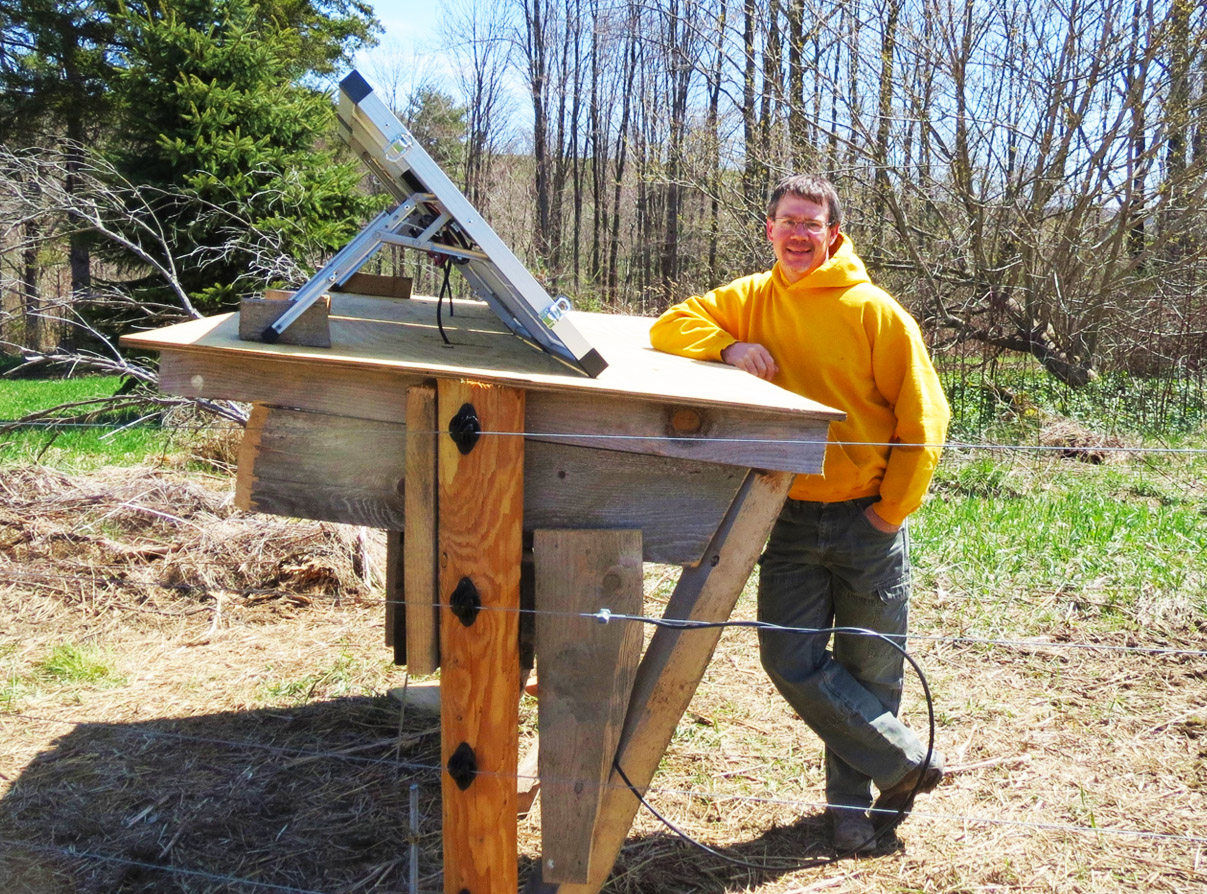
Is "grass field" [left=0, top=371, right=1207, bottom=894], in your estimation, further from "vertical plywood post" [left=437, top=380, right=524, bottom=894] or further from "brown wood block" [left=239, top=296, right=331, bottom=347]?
"brown wood block" [left=239, top=296, right=331, bottom=347]

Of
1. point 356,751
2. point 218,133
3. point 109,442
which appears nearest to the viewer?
point 356,751

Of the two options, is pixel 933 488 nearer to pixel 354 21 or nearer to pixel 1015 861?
pixel 1015 861

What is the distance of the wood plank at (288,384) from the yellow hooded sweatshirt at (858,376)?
100cm

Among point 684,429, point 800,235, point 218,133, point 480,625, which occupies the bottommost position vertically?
point 480,625

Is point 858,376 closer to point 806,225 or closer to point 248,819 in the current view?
point 806,225

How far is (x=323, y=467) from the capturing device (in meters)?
2.15

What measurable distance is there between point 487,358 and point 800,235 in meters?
0.97

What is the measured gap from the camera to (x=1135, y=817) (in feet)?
10.3

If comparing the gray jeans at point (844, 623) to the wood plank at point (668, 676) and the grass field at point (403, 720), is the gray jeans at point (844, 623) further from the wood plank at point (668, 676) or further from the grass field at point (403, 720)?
the wood plank at point (668, 676)

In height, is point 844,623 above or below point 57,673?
above

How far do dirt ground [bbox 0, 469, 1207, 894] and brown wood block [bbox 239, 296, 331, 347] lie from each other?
1147mm

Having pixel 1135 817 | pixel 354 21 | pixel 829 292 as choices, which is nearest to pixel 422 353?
pixel 829 292

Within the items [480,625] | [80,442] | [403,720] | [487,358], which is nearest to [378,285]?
[403,720]

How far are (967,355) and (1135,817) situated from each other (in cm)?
745
